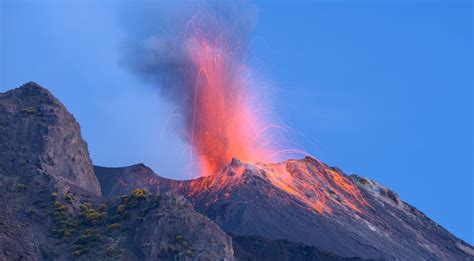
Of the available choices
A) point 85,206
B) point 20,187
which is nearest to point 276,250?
point 85,206

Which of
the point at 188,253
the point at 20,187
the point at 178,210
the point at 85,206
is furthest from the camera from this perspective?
the point at 85,206

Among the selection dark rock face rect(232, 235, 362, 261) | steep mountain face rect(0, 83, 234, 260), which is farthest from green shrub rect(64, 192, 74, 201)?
dark rock face rect(232, 235, 362, 261)

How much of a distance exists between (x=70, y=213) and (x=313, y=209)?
195 feet

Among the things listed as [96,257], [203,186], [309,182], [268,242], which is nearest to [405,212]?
[309,182]

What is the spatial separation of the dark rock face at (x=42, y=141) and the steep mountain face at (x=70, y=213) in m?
0.11

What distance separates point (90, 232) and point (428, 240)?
85.1 m

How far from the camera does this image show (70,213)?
10931 cm

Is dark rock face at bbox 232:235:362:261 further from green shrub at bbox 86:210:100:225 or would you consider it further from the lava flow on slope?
the lava flow on slope

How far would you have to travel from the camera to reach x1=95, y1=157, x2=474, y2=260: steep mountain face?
149 meters

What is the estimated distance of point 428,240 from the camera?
6983 inches

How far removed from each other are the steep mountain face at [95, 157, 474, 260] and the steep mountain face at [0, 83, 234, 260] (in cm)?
2340

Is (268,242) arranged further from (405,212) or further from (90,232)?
(405,212)

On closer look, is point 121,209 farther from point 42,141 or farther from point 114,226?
point 42,141

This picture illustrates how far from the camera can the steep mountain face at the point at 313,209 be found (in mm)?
149125
